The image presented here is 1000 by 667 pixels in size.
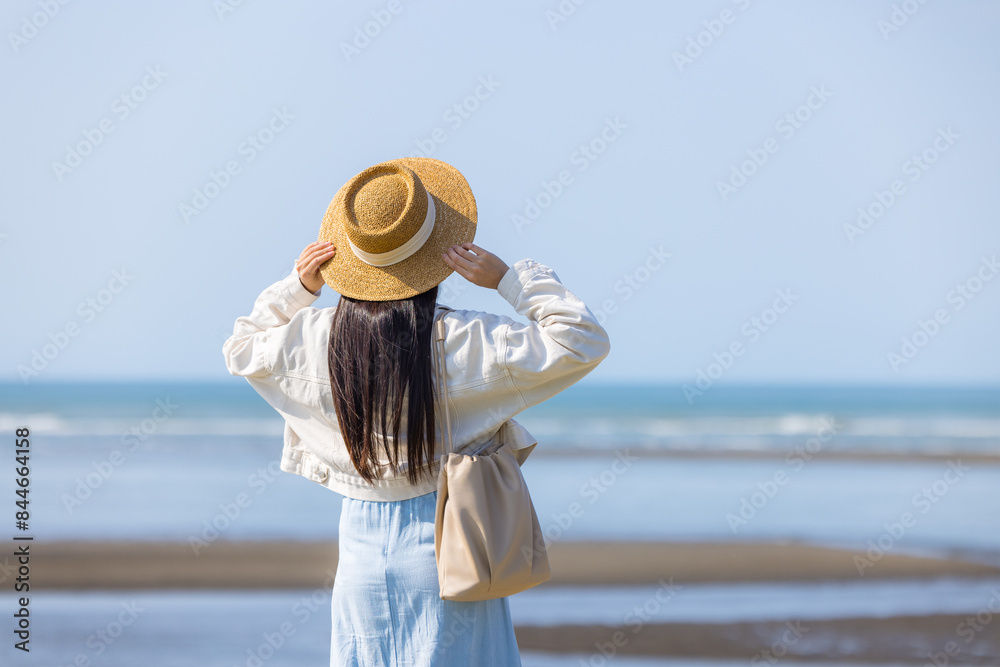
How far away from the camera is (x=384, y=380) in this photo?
1.55m

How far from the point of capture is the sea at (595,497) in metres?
4.44

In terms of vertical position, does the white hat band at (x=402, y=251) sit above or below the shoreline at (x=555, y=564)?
above

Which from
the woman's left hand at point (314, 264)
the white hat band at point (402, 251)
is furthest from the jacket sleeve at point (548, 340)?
the woman's left hand at point (314, 264)

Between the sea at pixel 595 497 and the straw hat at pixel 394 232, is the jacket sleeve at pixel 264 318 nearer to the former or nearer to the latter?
the straw hat at pixel 394 232

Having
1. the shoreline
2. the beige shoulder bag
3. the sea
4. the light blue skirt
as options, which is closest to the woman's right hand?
the beige shoulder bag

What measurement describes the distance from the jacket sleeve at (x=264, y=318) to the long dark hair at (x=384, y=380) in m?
0.19

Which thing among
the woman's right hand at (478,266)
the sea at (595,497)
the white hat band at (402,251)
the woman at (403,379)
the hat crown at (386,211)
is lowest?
the sea at (595,497)

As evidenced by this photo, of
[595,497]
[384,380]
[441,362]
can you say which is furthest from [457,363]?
[595,497]

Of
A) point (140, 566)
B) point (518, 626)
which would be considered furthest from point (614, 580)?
point (140, 566)

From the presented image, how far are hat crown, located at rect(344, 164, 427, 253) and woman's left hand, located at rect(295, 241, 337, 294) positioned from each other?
0.12 metres

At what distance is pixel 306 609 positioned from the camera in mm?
4535

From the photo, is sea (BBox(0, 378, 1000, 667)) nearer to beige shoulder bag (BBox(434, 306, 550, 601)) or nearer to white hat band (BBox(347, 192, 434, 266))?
beige shoulder bag (BBox(434, 306, 550, 601))

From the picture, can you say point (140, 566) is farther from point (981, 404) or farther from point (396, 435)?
point (981, 404)

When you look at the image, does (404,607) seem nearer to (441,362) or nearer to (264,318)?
(441,362)
